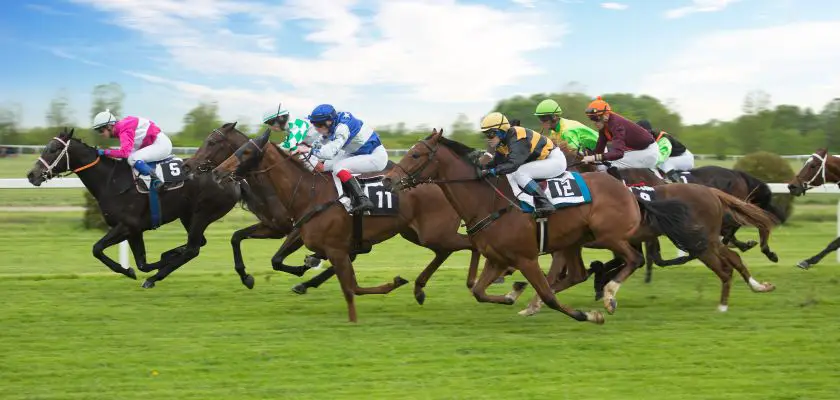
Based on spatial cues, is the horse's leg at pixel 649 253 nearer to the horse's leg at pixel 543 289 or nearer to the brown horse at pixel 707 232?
the brown horse at pixel 707 232

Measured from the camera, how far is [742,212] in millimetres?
8523

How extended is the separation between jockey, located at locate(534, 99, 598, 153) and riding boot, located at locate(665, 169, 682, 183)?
1.21 m

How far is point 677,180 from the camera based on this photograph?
10164 mm

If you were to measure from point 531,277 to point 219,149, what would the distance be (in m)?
2.98

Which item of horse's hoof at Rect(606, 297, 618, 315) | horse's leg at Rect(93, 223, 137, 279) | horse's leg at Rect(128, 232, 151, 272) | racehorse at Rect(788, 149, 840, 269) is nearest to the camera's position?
horse's hoof at Rect(606, 297, 618, 315)

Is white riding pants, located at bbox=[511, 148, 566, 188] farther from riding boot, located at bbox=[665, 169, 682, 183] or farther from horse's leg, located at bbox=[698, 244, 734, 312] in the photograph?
riding boot, located at bbox=[665, 169, 682, 183]

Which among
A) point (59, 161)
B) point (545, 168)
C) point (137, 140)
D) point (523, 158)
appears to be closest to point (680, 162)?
point (545, 168)

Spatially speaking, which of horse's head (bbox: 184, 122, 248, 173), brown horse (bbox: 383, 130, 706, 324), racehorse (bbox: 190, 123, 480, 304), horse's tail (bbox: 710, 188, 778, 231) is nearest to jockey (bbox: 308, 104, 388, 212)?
racehorse (bbox: 190, 123, 480, 304)

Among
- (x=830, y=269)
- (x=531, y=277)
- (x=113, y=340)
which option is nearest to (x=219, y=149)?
(x=113, y=340)

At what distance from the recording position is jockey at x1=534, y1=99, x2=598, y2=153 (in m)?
8.74

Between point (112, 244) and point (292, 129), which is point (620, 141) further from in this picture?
point (112, 244)

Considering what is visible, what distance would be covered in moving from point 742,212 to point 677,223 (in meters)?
1.18

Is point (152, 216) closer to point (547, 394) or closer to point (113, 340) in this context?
point (113, 340)

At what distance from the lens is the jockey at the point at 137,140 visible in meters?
9.15
